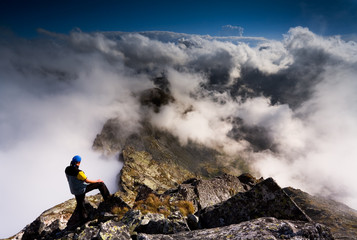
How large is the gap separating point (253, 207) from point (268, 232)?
229 inches

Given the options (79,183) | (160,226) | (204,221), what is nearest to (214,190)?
(204,221)

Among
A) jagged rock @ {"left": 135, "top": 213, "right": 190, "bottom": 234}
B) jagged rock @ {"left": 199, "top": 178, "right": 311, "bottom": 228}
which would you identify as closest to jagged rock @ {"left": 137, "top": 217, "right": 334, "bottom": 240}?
jagged rock @ {"left": 135, "top": 213, "right": 190, "bottom": 234}

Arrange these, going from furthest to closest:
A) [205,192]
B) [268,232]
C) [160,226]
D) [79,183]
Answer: [205,192]
[79,183]
[160,226]
[268,232]

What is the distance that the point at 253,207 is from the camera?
1462 cm

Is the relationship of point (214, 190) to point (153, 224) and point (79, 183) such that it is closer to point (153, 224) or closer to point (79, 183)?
point (153, 224)

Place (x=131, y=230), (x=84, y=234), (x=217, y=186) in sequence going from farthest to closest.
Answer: (x=217, y=186) → (x=131, y=230) → (x=84, y=234)

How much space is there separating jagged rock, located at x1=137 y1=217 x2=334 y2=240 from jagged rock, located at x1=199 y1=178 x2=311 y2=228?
4005 mm

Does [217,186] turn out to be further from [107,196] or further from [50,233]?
[50,233]

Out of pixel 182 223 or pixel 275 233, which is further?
pixel 182 223

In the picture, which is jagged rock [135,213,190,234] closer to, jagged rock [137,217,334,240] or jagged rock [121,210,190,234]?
jagged rock [121,210,190,234]

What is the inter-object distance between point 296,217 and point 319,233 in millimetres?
3935

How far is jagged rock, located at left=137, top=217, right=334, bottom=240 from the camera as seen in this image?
29.5 ft

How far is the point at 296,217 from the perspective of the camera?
12898 millimetres

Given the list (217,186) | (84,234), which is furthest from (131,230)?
(217,186)
